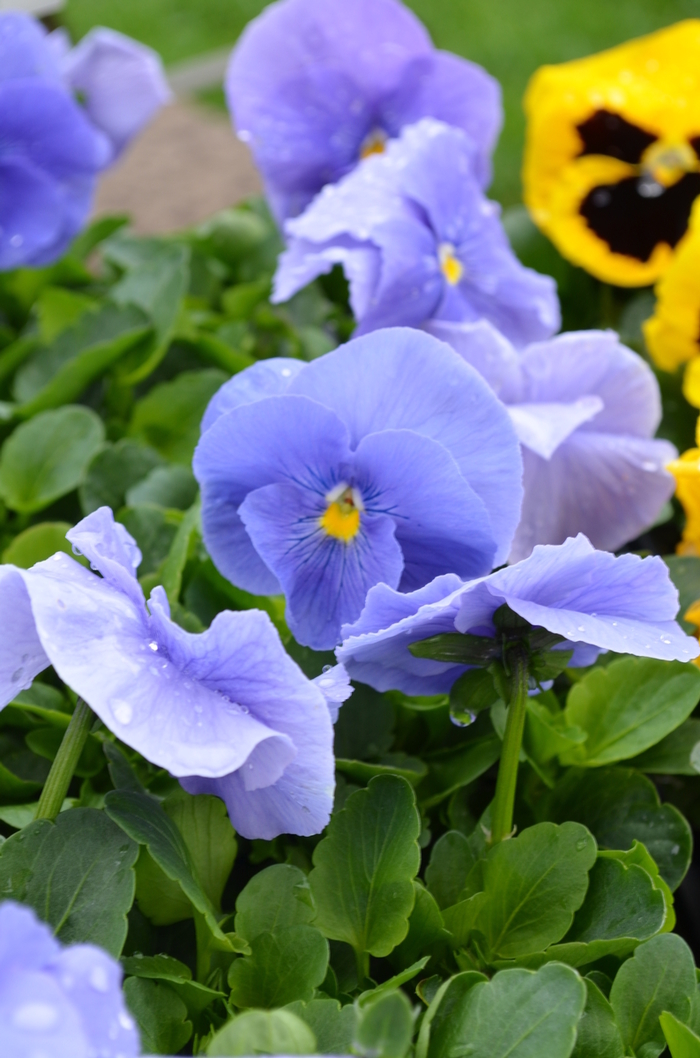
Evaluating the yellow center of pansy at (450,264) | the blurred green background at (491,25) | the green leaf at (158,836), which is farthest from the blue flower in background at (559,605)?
the blurred green background at (491,25)

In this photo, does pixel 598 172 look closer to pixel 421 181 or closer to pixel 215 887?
pixel 421 181

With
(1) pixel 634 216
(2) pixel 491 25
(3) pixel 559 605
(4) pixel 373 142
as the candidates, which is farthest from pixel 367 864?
(2) pixel 491 25

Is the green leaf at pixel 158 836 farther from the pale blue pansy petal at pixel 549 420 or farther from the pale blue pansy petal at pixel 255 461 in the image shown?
the pale blue pansy petal at pixel 549 420

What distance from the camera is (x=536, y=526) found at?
67 centimetres

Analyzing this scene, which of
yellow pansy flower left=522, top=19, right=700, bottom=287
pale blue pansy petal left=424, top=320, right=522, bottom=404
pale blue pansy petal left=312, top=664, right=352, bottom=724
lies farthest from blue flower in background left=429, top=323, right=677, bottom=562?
yellow pansy flower left=522, top=19, right=700, bottom=287

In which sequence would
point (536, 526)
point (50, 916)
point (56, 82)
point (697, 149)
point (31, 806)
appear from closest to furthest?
point (50, 916), point (31, 806), point (536, 526), point (56, 82), point (697, 149)

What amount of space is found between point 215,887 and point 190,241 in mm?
750

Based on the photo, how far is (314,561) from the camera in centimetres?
53

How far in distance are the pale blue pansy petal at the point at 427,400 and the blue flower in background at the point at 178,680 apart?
0.38 ft

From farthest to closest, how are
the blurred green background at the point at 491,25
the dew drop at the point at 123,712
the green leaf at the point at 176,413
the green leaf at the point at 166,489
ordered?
the blurred green background at the point at 491,25 < the green leaf at the point at 176,413 < the green leaf at the point at 166,489 < the dew drop at the point at 123,712

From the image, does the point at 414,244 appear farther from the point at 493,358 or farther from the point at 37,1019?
the point at 37,1019

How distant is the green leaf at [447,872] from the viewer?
51cm

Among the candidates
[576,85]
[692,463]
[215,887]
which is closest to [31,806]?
[215,887]

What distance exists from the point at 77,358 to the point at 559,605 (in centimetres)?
46
